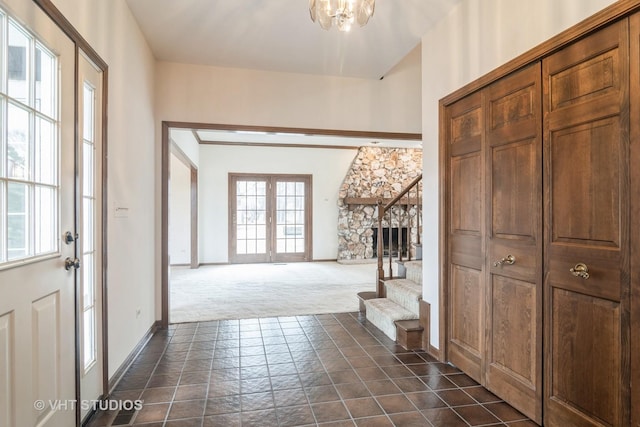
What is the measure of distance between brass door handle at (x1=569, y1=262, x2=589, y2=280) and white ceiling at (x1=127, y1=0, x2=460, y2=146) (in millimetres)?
2057

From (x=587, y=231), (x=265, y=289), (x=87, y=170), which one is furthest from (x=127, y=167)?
(x=265, y=289)

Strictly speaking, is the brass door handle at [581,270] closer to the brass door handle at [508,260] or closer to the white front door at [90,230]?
the brass door handle at [508,260]

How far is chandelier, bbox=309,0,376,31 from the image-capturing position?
1.99 meters

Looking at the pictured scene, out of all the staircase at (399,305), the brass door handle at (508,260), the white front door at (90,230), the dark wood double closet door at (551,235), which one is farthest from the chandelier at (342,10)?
the staircase at (399,305)

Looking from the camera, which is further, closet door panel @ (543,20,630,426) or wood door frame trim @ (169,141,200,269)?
wood door frame trim @ (169,141,200,269)

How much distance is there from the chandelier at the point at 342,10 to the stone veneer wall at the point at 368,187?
6.74 metres

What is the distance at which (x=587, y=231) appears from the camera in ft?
5.73

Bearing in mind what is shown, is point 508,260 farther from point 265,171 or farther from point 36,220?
point 265,171

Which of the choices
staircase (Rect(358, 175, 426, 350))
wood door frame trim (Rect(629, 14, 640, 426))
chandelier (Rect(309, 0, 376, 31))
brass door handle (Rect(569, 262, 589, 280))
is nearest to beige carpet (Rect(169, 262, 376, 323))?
staircase (Rect(358, 175, 426, 350))

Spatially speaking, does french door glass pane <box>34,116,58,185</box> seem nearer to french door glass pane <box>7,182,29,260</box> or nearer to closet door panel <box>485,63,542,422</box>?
french door glass pane <box>7,182,29,260</box>

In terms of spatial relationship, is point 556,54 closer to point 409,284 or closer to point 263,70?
point 409,284

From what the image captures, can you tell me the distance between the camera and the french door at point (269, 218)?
27.6ft

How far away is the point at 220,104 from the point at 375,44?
1.72 m

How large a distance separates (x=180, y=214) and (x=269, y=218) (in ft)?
6.57
